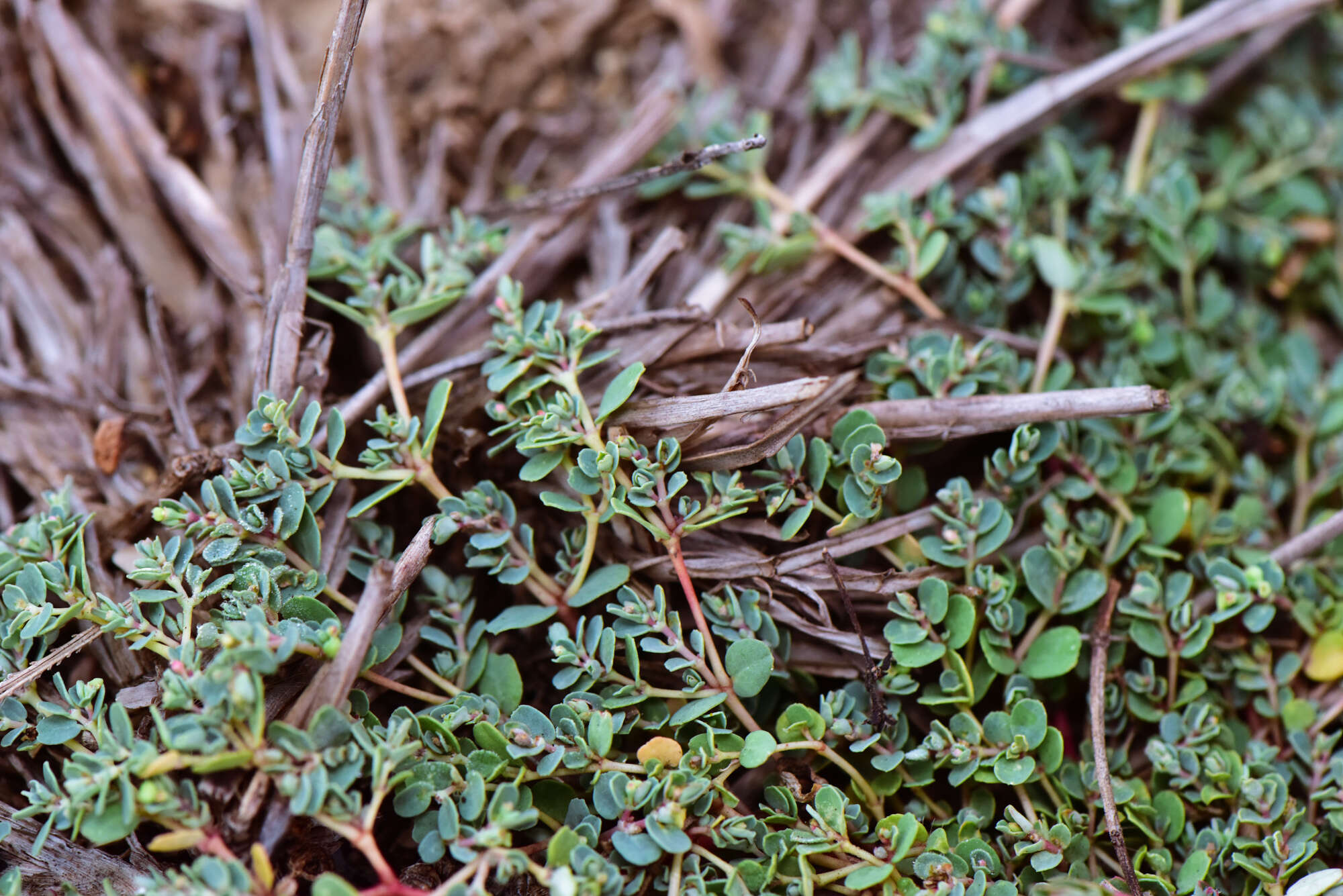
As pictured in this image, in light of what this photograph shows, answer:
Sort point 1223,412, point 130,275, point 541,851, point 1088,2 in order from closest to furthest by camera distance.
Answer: point 541,851
point 1223,412
point 130,275
point 1088,2

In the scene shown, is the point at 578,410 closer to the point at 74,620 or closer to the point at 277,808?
the point at 277,808

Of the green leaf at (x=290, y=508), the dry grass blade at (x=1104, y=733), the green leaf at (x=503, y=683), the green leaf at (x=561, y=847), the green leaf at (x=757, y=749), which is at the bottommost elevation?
the dry grass blade at (x=1104, y=733)

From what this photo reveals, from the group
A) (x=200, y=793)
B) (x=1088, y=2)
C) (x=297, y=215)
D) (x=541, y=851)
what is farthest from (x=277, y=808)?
(x=1088, y=2)

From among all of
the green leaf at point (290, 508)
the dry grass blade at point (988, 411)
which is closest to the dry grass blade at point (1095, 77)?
the dry grass blade at point (988, 411)

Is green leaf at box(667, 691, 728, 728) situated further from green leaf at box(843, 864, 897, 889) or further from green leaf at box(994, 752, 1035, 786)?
green leaf at box(994, 752, 1035, 786)

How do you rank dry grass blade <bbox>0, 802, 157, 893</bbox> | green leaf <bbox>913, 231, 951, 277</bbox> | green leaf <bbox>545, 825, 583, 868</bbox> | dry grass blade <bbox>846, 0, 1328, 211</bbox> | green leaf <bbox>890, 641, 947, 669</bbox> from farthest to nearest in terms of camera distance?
dry grass blade <bbox>846, 0, 1328, 211</bbox>, green leaf <bbox>913, 231, 951, 277</bbox>, green leaf <bbox>890, 641, 947, 669</bbox>, dry grass blade <bbox>0, 802, 157, 893</bbox>, green leaf <bbox>545, 825, 583, 868</bbox>

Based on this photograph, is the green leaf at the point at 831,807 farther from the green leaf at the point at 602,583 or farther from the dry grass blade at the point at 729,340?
the dry grass blade at the point at 729,340

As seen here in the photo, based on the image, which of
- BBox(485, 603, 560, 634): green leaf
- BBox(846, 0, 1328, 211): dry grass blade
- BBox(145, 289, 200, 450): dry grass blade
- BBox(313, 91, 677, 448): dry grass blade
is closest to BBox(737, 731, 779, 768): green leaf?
BBox(485, 603, 560, 634): green leaf
